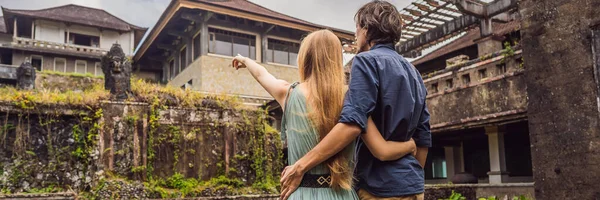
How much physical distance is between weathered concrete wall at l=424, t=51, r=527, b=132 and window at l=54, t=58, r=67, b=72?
65.1 feet

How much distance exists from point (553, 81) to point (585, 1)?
1.18 meters

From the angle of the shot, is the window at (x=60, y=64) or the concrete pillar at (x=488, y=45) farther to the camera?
the window at (x=60, y=64)

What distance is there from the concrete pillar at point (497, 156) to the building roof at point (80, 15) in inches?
853

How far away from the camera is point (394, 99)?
2082 mm

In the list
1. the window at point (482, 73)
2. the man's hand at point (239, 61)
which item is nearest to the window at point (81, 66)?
the window at point (482, 73)

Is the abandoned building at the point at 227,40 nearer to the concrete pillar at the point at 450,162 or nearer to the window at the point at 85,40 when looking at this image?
the concrete pillar at the point at 450,162

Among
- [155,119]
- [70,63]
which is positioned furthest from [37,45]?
[155,119]

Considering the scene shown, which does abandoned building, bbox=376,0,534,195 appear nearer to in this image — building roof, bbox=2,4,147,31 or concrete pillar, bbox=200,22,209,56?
concrete pillar, bbox=200,22,209,56

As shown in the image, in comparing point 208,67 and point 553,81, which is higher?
point 208,67

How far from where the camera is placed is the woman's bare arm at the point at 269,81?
2260 mm

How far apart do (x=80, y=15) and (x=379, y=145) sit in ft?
96.3

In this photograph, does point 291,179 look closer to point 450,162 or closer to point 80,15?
point 450,162

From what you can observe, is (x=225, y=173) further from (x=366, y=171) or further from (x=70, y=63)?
(x=70, y=63)

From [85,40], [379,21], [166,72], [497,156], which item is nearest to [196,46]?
[166,72]
